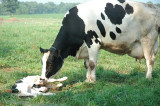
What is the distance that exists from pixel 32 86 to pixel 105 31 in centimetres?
273

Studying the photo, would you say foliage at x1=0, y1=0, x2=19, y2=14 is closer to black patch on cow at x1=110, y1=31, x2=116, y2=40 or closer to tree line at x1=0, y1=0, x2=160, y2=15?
tree line at x1=0, y1=0, x2=160, y2=15

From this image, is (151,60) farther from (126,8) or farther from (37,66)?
(37,66)

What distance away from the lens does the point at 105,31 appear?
7.91 metres

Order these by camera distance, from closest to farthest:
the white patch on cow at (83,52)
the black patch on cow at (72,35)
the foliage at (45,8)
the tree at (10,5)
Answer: the black patch on cow at (72,35), the white patch on cow at (83,52), the tree at (10,5), the foliage at (45,8)

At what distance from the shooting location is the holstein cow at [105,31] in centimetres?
780

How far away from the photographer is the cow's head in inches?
285

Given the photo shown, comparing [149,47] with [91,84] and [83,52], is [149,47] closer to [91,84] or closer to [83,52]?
[83,52]

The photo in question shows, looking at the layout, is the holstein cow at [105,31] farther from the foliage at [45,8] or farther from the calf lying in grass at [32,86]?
the foliage at [45,8]

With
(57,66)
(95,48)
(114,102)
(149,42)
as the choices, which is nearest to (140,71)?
(149,42)

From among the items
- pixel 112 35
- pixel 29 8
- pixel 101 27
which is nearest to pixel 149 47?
pixel 112 35

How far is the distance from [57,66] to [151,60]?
3031 millimetres

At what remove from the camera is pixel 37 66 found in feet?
33.4

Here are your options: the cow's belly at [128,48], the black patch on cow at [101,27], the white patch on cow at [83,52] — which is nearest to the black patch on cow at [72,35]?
the white patch on cow at [83,52]

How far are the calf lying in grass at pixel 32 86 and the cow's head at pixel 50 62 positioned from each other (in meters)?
0.25
